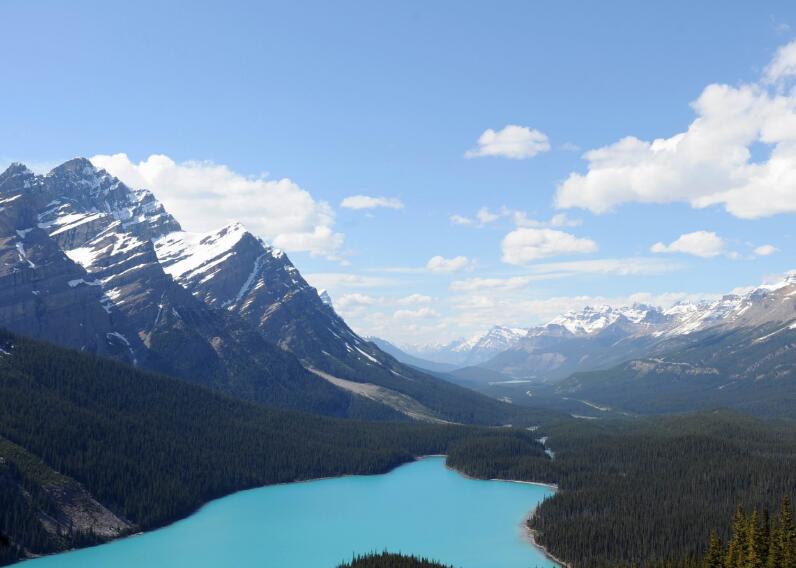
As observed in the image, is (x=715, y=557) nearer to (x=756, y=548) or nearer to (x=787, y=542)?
(x=756, y=548)

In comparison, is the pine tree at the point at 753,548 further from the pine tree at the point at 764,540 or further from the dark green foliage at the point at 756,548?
the pine tree at the point at 764,540

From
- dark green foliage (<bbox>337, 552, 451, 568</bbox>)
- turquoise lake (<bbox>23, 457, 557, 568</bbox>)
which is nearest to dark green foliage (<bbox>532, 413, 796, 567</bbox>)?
turquoise lake (<bbox>23, 457, 557, 568</bbox>)

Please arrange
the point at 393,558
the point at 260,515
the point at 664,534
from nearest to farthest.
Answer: the point at 393,558 < the point at 664,534 < the point at 260,515

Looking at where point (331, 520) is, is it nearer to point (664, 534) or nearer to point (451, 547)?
point (451, 547)

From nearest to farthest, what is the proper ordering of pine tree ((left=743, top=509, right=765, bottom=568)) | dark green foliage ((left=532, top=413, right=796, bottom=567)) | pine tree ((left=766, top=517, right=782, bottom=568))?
pine tree ((left=743, top=509, right=765, bottom=568)), pine tree ((left=766, top=517, right=782, bottom=568)), dark green foliage ((left=532, top=413, right=796, bottom=567))

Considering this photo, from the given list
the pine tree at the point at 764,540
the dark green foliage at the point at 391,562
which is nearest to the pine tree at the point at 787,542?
the pine tree at the point at 764,540

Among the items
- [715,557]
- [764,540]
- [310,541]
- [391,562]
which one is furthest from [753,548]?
[310,541]

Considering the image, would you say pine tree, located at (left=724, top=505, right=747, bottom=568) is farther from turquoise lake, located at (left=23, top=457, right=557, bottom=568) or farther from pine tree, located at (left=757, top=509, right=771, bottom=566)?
turquoise lake, located at (left=23, top=457, right=557, bottom=568)

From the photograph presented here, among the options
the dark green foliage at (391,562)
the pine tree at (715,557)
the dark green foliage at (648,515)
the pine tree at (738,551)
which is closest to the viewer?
the pine tree at (738,551)

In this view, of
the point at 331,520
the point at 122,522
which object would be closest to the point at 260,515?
the point at 331,520

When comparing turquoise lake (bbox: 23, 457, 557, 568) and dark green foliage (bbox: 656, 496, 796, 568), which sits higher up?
dark green foliage (bbox: 656, 496, 796, 568)

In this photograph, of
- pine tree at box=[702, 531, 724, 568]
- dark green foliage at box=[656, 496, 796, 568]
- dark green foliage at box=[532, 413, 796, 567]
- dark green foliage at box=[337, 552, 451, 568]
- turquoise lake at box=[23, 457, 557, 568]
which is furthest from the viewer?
turquoise lake at box=[23, 457, 557, 568]
